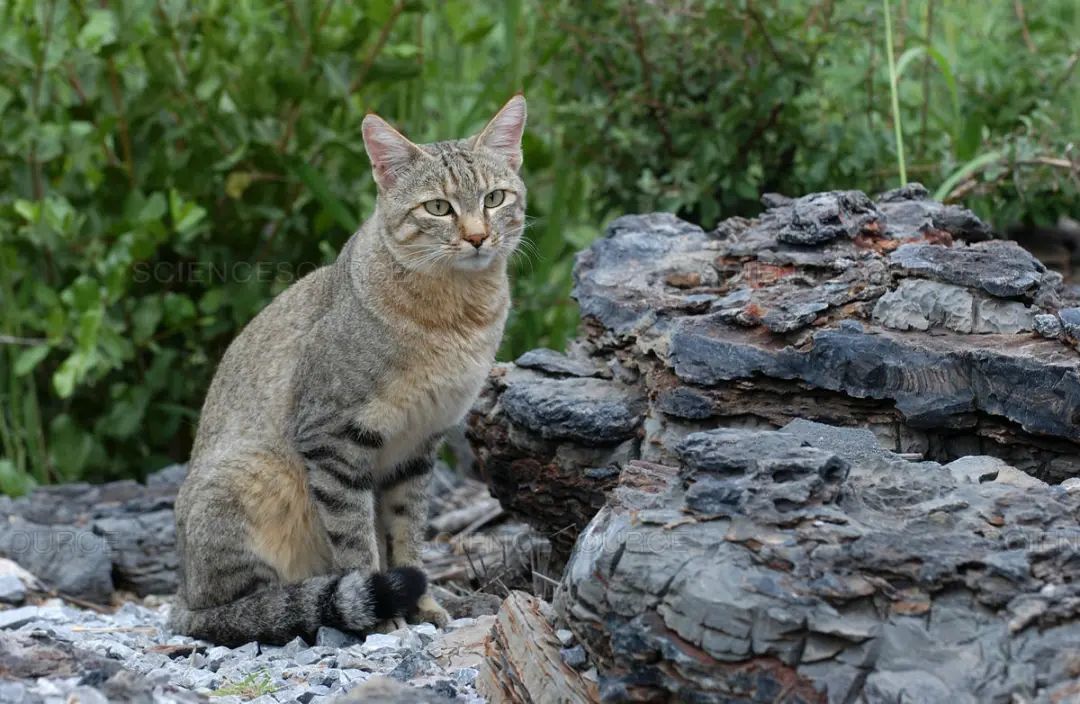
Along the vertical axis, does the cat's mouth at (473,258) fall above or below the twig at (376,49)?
below

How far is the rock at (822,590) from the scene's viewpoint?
2.62 metres

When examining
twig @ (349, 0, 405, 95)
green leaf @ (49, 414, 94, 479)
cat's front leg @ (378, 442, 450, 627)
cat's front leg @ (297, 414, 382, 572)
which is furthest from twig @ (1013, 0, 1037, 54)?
green leaf @ (49, 414, 94, 479)

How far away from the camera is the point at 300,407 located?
15.9 ft

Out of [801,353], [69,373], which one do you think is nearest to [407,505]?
[801,353]

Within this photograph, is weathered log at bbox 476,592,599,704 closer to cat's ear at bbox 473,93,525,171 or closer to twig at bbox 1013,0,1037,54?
cat's ear at bbox 473,93,525,171

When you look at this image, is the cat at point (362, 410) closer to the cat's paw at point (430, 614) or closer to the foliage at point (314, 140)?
the cat's paw at point (430, 614)

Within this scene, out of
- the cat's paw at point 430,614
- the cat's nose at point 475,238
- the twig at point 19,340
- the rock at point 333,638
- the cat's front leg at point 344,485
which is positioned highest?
the cat's nose at point 475,238

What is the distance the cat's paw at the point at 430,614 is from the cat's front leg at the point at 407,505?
0.34 metres

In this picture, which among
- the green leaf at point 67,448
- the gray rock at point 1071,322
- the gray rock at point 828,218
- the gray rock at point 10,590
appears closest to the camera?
the gray rock at point 1071,322

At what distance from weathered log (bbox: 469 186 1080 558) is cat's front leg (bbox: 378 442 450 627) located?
0.85 feet

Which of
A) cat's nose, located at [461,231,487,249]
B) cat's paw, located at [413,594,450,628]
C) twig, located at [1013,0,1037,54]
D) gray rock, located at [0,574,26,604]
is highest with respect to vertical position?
twig, located at [1013,0,1037,54]

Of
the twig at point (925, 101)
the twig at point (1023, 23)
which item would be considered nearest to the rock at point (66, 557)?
the twig at point (925, 101)

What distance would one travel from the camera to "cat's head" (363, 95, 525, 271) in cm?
478

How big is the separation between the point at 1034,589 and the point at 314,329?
10.2 ft
